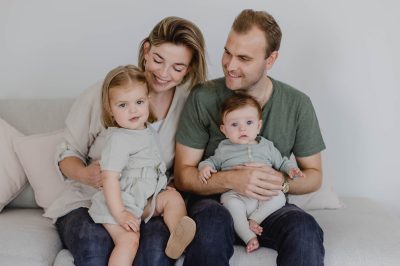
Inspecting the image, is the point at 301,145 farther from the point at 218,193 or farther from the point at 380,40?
the point at 380,40

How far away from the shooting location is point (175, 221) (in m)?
2.04

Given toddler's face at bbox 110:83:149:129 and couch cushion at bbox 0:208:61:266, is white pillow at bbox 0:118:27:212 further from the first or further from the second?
toddler's face at bbox 110:83:149:129

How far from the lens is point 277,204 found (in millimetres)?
2105

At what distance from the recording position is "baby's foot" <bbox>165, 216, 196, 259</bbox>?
1.85 m

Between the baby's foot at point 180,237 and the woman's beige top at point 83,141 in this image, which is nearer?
the baby's foot at point 180,237

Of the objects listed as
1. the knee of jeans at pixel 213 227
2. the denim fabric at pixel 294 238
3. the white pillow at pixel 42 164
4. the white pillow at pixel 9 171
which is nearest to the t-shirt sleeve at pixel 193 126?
the knee of jeans at pixel 213 227

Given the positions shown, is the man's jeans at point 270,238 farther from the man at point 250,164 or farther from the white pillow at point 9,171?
the white pillow at point 9,171

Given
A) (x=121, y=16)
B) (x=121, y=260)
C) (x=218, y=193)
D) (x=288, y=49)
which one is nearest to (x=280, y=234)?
(x=218, y=193)

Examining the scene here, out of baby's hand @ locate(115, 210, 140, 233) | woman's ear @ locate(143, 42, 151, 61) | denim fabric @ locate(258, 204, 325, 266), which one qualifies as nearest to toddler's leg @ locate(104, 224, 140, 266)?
A: baby's hand @ locate(115, 210, 140, 233)

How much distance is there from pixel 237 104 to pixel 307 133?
338 mm

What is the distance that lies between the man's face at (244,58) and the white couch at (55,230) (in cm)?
63

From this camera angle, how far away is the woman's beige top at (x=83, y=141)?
7.27 feet

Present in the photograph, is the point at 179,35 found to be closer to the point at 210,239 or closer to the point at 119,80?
the point at 119,80

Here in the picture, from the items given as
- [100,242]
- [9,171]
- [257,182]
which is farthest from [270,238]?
[9,171]
